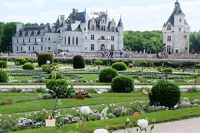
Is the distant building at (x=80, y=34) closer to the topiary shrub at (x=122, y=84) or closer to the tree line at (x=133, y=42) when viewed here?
the tree line at (x=133, y=42)

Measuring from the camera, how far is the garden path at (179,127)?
33.5 feet

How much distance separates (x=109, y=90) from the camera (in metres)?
20.0

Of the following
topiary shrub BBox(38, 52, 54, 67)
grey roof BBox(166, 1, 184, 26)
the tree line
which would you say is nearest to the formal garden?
topiary shrub BBox(38, 52, 54, 67)

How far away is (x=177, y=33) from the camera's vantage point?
262 ft

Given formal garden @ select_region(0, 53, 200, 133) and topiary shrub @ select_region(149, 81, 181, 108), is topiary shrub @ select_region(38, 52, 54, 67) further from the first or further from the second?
topiary shrub @ select_region(149, 81, 181, 108)

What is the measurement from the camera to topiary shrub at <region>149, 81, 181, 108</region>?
549 inches

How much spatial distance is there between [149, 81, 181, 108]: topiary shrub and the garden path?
202 cm

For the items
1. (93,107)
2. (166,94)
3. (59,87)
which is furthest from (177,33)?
(93,107)

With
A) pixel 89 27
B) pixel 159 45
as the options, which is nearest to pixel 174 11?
pixel 89 27

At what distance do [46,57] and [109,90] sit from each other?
22535 millimetres

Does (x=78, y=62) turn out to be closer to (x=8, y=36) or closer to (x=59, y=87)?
(x=59, y=87)

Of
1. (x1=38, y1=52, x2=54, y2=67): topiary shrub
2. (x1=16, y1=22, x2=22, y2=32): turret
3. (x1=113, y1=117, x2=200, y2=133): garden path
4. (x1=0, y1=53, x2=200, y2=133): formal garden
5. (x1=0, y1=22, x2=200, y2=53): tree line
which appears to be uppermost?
(x1=16, y1=22, x2=22, y2=32): turret

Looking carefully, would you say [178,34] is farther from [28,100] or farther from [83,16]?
[28,100]

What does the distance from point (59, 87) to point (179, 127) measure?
714 centimetres
